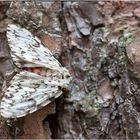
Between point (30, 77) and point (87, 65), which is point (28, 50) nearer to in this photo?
point (30, 77)

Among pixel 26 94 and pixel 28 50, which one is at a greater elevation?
pixel 28 50

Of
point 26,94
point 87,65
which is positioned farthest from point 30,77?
point 87,65

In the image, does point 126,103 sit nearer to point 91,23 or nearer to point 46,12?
point 91,23

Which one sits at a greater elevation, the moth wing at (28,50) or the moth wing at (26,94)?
the moth wing at (28,50)

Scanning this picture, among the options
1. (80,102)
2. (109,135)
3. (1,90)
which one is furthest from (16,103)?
(109,135)

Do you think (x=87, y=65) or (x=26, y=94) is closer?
(x=26, y=94)

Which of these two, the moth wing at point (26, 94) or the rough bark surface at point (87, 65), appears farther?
the rough bark surface at point (87, 65)
